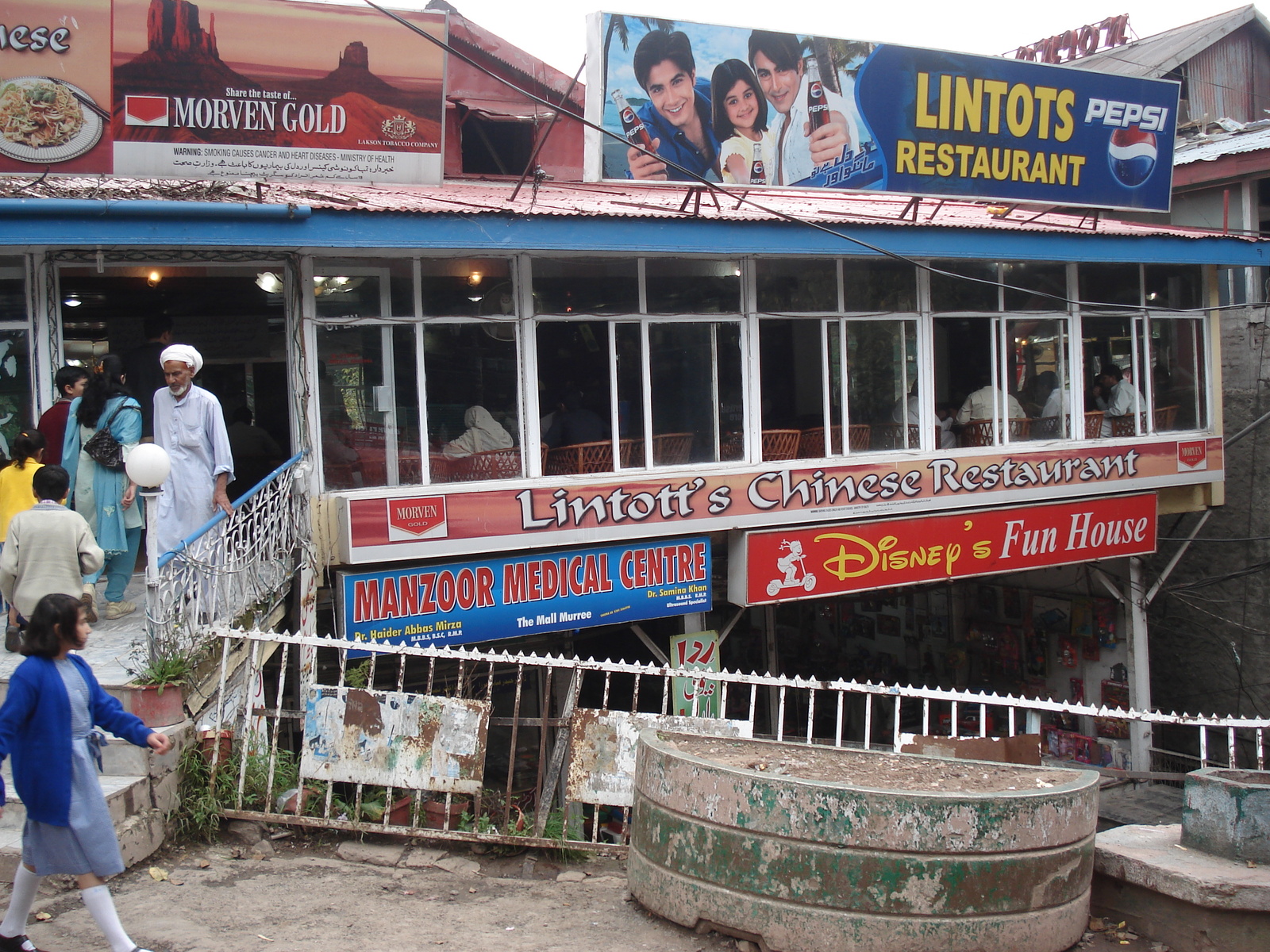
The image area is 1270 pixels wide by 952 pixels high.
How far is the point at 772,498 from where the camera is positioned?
10242 millimetres

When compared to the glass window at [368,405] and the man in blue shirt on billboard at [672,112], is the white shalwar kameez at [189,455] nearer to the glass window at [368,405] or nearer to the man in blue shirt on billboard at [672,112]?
the glass window at [368,405]

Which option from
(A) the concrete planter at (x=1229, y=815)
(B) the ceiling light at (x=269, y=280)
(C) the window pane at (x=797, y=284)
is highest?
(C) the window pane at (x=797, y=284)

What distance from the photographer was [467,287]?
29.8ft

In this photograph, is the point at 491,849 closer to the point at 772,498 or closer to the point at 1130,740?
→ the point at 772,498

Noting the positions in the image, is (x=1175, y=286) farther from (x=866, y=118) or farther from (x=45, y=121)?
(x=45, y=121)

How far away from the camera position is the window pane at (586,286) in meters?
9.38

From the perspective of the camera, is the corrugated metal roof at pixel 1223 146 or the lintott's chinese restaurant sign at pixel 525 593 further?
the corrugated metal roof at pixel 1223 146

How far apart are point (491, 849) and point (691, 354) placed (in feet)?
18.0

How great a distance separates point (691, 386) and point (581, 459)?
1356mm

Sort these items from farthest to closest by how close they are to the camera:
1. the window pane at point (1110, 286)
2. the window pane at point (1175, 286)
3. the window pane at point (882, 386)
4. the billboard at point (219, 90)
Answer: the window pane at point (1175, 286), the window pane at point (1110, 286), the window pane at point (882, 386), the billboard at point (219, 90)

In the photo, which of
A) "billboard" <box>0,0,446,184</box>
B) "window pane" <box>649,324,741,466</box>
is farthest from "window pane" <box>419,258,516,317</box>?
"window pane" <box>649,324,741,466</box>

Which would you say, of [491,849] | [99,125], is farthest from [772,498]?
[99,125]

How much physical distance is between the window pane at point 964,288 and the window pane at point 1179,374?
2788mm

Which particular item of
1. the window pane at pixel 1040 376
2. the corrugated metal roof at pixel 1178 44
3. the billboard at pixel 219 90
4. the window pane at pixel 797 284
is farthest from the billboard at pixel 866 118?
the corrugated metal roof at pixel 1178 44
